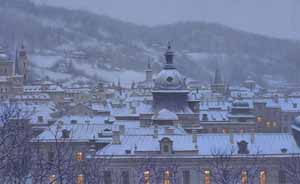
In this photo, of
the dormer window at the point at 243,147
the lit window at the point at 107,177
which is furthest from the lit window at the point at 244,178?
the lit window at the point at 107,177

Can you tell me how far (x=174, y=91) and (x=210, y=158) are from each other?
20.5m

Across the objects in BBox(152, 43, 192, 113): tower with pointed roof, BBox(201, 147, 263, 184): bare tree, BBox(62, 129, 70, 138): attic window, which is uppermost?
BBox(152, 43, 192, 113): tower with pointed roof

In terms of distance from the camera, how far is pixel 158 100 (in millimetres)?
71250

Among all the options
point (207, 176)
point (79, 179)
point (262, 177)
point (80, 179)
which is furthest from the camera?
point (262, 177)

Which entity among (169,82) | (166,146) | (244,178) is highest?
(169,82)

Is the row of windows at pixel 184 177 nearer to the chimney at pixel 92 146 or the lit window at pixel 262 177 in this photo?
the lit window at pixel 262 177

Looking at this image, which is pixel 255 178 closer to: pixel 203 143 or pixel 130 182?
pixel 203 143

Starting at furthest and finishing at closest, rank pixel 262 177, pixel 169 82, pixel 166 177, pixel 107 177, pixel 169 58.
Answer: pixel 169 58 < pixel 169 82 < pixel 107 177 < pixel 262 177 < pixel 166 177

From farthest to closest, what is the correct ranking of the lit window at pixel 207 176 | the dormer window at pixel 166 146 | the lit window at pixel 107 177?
the dormer window at pixel 166 146
the lit window at pixel 107 177
the lit window at pixel 207 176

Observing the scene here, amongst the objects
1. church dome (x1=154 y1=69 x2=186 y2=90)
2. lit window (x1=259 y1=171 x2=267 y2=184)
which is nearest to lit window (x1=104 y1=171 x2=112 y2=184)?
lit window (x1=259 y1=171 x2=267 y2=184)

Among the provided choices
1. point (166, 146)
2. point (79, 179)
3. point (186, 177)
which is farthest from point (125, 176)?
point (79, 179)

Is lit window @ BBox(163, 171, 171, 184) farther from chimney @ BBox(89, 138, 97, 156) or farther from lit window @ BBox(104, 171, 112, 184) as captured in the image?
chimney @ BBox(89, 138, 97, 156)

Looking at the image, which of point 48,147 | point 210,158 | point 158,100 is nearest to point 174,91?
point 158,100

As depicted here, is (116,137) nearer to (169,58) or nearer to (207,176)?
(207,176)
